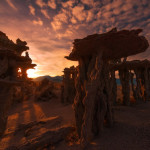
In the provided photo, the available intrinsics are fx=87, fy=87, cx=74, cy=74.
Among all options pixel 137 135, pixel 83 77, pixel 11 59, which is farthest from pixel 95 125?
pixel 11 59

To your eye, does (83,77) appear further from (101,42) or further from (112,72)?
(112,72)

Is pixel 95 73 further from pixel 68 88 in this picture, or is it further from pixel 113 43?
pixel 68 88

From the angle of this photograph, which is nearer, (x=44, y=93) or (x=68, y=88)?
(x=68, y=88)

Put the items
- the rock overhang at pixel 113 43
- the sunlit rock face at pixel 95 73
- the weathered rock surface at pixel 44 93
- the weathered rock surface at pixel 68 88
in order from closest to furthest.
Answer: the rock overhang at pixel 113 43, the sunlit rock face at pixel 95 73, the weathered rock surface at pixel 68 88, the weathered rock surface at pixel 44 93

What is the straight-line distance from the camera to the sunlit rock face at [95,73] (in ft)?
11.3

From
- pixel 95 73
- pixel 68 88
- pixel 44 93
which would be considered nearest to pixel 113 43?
pixel 95 73

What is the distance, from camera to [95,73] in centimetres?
395

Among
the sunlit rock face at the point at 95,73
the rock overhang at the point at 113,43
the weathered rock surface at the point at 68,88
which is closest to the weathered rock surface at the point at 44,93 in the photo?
the weathered rock surface at the point at 68,88

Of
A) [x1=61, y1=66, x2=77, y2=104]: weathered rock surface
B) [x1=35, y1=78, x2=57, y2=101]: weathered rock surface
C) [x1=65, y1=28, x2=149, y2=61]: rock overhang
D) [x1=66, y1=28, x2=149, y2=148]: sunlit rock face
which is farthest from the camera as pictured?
[x1=35, y1=78, x2=57, y2=101]: weathered rock surface

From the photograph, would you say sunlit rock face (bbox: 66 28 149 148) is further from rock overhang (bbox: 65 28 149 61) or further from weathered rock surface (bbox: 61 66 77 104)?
weathered rock surface (bbox: 61 66 77 104)

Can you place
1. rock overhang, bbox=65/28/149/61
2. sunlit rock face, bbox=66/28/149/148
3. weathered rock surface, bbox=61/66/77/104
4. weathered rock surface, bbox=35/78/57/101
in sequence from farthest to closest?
weathered rock surface, bbox=35/78/57/101 → weathered rock surface, bbox=61/66/77/104 → sunlit rock face, bbox=66/28/149/148 → rock overhang, bbox=65/28/149/61

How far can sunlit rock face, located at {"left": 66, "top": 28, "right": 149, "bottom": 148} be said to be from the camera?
344cm

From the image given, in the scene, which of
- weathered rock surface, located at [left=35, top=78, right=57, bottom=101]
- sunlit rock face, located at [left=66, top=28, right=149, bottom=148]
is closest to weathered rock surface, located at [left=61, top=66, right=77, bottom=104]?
weathered rock surface, located at [left=35, top=78, right=57, bottom=101]

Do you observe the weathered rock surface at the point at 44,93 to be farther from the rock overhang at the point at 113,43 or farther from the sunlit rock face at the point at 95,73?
the rock overhang at the point at 113,43
